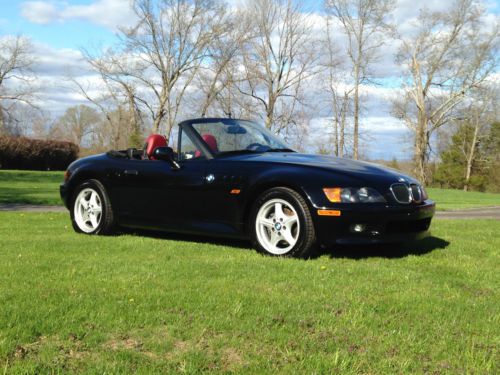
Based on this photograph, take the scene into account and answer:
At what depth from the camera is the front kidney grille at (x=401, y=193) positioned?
5.33 m

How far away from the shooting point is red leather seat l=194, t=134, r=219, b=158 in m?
6.11

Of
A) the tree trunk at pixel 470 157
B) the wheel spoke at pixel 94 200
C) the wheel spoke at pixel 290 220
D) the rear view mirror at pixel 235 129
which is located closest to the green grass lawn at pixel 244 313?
the wheel spoke at pixel 290 220

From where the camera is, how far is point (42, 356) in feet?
8.70

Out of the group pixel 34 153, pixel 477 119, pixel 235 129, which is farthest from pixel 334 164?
pixel 477 119

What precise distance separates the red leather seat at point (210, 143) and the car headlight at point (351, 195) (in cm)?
153

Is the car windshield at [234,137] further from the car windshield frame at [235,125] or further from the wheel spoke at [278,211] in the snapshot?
the wheel spoke at [278,211]

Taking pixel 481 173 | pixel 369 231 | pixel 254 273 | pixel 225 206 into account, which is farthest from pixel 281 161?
pixel 481 173

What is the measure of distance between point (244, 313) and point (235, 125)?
356cm

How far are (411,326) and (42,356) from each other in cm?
204

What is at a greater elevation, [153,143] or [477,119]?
[477,119]

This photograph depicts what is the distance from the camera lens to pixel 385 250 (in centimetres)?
605

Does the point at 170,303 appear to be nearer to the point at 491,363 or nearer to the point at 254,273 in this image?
the point at 254,273

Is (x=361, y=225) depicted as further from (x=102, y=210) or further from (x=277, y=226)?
(x=102, y=210)

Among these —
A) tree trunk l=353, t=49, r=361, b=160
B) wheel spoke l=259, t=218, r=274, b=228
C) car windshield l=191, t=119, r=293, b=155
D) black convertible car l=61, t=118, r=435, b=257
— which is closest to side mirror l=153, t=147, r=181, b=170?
black convertible car l=61, t=118, r=435, b=257
